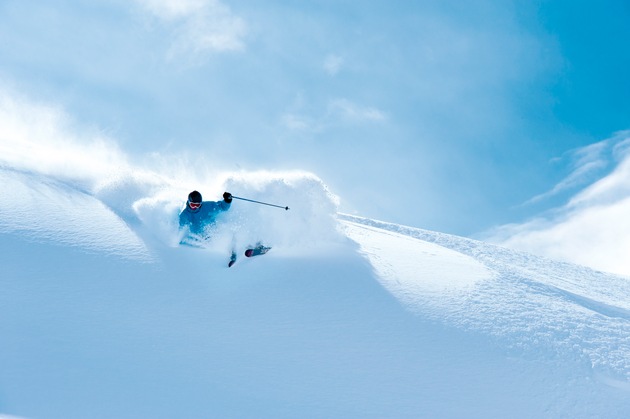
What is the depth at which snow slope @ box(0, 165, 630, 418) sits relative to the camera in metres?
6.70

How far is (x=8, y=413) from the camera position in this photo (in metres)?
5.55

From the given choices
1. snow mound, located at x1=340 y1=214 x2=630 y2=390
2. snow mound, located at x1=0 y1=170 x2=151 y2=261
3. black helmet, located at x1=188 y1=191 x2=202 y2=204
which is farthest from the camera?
black helmet, located at x1=188 y1=191 x2=202 y2=204

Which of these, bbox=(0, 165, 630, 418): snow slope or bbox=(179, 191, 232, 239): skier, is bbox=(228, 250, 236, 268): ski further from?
bbox=(179, 191, 232, 239): skier

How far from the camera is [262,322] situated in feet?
27.7

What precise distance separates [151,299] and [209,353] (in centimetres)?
181

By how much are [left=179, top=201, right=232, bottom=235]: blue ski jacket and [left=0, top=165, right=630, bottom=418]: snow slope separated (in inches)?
14.1

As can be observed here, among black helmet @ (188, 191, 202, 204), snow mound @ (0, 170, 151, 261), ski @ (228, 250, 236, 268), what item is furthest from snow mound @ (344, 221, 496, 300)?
snow mound @ (0, 170, 151, 261)

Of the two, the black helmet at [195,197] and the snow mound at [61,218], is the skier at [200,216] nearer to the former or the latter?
the black helmet at [195,197]

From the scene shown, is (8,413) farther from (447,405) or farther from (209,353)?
(447,405)

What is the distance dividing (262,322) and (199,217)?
11.5 ft

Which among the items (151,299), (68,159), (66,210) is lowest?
(151,299)

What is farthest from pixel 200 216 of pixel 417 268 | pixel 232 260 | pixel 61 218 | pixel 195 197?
pixel 417 268

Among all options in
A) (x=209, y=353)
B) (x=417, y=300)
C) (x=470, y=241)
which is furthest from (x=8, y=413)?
Result: (x=470, y=241)

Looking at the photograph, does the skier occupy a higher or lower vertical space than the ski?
higher
